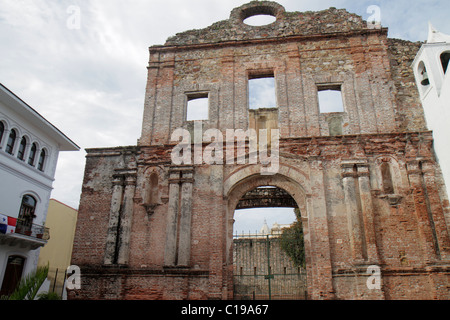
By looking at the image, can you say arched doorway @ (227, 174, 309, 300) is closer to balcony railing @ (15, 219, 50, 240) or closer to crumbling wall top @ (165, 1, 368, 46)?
crumbling wall top @ (165, 1, 368, 46)

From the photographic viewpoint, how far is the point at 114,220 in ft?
33.9

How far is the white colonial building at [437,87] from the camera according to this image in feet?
31.2

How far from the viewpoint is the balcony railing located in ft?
48.3

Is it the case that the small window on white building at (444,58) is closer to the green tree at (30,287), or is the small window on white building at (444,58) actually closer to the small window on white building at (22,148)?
the green tree at (30,287)

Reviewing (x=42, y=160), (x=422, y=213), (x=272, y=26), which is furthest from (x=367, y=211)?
(x=42, y=160)

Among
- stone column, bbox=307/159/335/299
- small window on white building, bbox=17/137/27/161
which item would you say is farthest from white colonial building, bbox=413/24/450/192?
small window on white building, bbox=17/137/27/161

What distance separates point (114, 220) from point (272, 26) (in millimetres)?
8266

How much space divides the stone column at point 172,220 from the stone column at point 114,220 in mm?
1540

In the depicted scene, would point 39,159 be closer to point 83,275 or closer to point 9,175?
point 9,175

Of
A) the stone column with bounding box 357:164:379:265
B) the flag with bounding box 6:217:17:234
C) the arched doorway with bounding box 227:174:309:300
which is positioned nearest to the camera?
the stone column with bounding box 357:164:379:265

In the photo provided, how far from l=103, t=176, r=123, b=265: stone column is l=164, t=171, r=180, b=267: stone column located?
1.54 metres

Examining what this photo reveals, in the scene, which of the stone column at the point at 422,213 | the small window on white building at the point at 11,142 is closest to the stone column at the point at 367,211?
the stone column at the point at 422,213

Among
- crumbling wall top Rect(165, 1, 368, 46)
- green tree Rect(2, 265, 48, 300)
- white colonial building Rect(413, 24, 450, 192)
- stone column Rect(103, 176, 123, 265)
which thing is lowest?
green tree Rect(2, 265, 48, 300)

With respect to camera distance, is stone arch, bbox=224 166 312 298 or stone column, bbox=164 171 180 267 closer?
stone column, bbox=164 171 180 267
